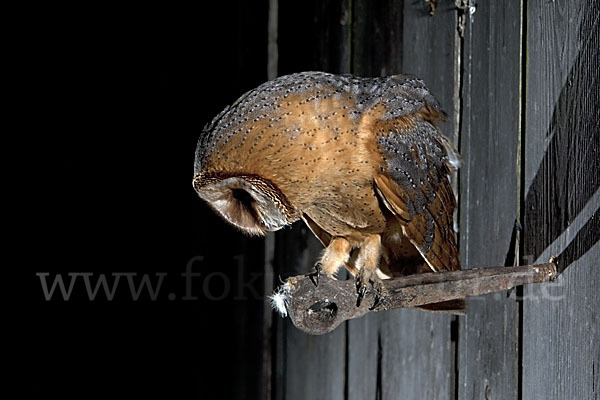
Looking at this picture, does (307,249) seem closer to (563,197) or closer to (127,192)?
(127,192)

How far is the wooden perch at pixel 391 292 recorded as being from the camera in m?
1.02

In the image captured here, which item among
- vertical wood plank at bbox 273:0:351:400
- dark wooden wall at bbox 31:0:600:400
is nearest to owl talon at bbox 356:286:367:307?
dark wooden wall at bbox 31:0:600:400

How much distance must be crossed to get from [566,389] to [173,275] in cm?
113

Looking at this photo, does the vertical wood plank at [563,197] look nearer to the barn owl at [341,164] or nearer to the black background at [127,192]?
the barn owl at [341,164]

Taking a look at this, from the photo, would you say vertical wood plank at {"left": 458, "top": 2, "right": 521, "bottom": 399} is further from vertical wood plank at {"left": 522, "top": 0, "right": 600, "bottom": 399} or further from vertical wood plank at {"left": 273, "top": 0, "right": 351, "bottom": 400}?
vertical wood plank at {"left": 273, "top": 0, "right": 351, "bottom": 400}

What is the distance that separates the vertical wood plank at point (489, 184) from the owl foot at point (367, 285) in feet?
0.68

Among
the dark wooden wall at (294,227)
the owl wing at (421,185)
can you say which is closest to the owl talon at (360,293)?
the owl wing at (421,185)

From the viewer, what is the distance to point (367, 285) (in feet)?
4.01

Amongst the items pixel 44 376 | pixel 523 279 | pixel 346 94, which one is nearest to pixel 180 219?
pixel 44 376

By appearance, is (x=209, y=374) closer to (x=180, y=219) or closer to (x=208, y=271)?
(x=208, y=271)

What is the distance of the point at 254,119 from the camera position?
1120 millimetres

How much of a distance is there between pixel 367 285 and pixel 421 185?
0.63 feet

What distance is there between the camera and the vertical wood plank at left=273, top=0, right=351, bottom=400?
5.45 ft

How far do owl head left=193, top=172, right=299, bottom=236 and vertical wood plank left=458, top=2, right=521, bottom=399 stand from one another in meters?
0.35
